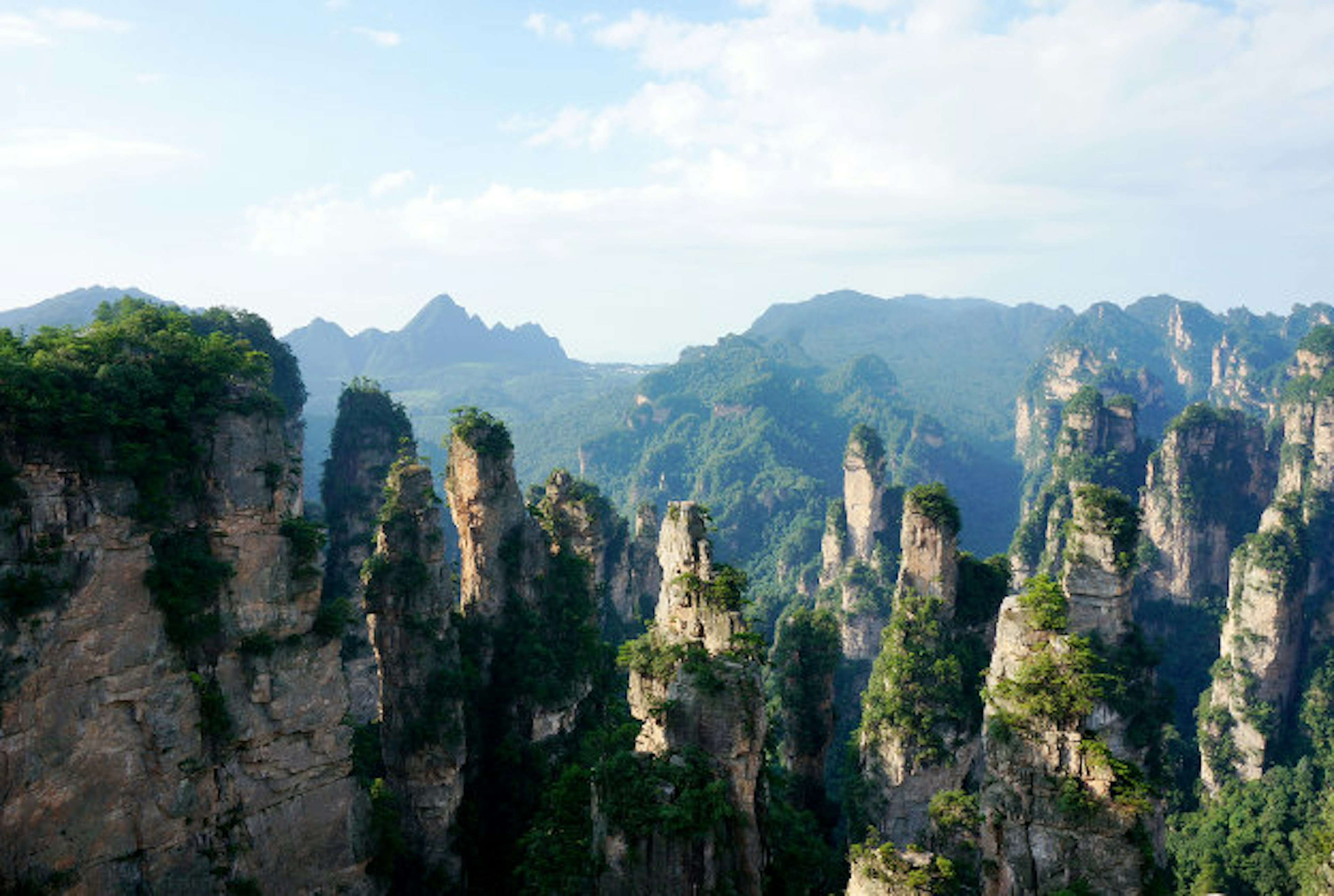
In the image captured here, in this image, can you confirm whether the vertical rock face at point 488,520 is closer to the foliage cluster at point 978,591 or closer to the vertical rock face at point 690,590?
the vertical rock face at point 690,590

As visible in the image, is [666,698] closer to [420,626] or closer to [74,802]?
[420,626]

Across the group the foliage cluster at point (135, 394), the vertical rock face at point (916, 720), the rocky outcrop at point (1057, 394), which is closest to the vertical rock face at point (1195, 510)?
the rocky outcrop at point (1057, 394)

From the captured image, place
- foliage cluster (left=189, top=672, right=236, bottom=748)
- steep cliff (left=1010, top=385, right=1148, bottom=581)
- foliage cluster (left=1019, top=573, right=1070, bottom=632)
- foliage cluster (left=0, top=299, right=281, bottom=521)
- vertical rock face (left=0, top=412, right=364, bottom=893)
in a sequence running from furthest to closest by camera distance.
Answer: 1. steep cliff (left=1010, top=385, right=1148, bottom=581)
2. foliage cluster (left=1019, top=573, right=1070, bottom=632)
3. foliage cluster (left=189, top=672, right=236, bottom=748)
4. foliage cluster (left=0, top=299, right=281, bottom=521)
5. vertical rock face (left=0, top=412, right=364, bottom=893)

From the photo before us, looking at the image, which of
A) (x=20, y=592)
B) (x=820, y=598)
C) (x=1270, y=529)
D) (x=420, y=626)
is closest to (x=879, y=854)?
(x=420, y=626)

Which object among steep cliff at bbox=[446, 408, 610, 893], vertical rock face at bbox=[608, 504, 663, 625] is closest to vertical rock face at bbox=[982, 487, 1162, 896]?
steep cliff at bbox=[446, 408, 610, 893]

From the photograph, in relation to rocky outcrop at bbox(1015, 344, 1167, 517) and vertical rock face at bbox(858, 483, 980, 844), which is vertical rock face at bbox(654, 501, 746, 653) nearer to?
vertical rock face at bbox(858, 483, 980, 844)

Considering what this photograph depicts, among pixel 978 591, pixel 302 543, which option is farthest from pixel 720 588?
pixel 978 591
